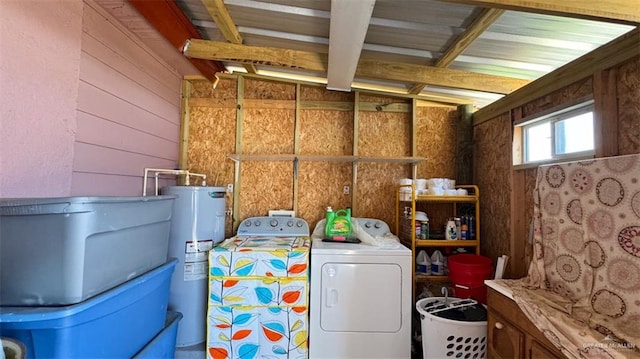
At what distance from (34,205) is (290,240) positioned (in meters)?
1.58

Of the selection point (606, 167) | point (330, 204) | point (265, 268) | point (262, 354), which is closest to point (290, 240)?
point (265, 268)

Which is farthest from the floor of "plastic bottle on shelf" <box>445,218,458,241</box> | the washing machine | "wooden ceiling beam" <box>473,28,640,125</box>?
"wooden ceiling beam" <box>473,28,640,125</box>

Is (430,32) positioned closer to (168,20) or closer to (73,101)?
(168,20)

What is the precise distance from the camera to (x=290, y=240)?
2.29 metres

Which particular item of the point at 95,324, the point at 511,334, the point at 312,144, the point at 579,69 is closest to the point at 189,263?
the point at 95,324

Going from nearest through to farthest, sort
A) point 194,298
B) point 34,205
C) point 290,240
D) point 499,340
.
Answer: point 34,205 < point 499,340 < point 194,298 < point 290,240

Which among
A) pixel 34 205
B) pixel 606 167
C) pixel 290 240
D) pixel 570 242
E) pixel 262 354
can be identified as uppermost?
pixel 606 167

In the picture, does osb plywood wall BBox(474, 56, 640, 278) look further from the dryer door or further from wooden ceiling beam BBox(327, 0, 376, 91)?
wooden ceiling beam BBox(327, 0, 376, 91)

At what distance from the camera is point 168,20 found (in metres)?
1.73

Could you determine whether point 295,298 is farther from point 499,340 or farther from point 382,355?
point 499,340

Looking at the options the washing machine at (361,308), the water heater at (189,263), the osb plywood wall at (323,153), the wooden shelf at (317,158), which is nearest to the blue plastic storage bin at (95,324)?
the water heater at (189,263)

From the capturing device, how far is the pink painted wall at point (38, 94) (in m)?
1.21

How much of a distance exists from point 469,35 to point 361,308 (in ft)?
6.25

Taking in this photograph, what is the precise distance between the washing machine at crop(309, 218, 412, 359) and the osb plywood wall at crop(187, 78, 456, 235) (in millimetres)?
817
